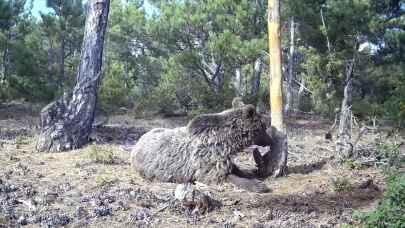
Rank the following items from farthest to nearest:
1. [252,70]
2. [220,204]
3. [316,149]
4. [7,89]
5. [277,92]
A: [252,70]
[7,89]
[316,149]
[277,92]
[220,204]

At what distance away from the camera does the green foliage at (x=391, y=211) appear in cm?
340

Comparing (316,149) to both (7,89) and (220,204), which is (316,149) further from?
(7,89)

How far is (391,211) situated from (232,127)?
2711mm

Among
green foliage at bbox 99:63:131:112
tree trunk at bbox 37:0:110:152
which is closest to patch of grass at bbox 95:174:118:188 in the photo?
tree trunk at bbox 37:0:110:152

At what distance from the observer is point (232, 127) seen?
19.5 feet

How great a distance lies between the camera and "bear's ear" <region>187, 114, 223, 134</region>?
595 centimetres

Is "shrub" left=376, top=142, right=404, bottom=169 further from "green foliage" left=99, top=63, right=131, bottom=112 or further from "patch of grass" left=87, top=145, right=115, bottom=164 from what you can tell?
"green foliage" left=99, top=63, right=131, bottom=112

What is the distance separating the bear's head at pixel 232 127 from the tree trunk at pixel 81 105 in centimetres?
296

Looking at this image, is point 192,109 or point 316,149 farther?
point 192,109

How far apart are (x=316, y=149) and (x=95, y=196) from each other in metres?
4.72

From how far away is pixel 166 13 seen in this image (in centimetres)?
1484

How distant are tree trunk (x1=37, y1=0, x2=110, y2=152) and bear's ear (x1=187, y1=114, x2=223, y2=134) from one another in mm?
2975

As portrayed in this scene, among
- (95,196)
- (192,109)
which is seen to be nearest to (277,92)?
(95,196)

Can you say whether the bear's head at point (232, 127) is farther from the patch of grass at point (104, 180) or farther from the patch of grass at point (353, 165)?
the patch of grass at point (353, 165)
